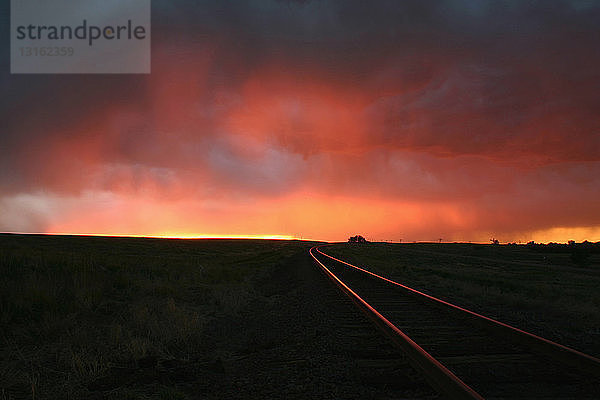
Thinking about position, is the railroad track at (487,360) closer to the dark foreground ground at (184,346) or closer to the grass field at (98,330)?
the dark foreground ground at (184,346)

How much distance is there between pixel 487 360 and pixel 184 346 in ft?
15.8

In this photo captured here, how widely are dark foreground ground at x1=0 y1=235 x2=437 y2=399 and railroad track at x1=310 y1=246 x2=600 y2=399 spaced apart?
0.33 metres

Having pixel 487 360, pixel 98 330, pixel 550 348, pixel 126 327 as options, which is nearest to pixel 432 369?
pixel 487 360

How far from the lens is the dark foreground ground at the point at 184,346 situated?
4434 mm

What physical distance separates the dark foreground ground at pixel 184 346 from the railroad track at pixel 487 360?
0.33 meters

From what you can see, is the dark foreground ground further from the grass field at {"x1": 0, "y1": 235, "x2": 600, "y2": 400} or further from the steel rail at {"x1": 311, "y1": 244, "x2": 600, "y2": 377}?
the steel rail at {"x1": 311, "y1": 244, "x2": 600, "y2": 377}

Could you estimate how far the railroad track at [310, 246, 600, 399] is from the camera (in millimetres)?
3742

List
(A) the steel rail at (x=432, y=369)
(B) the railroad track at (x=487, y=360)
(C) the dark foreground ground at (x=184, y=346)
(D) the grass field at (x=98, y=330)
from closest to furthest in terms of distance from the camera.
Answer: (A) the steel rail at (x=432, y=369) → (B) the railroad track at (x=487, y=360) → (C) the dark foreground ground at (x=184, y=346) → (D) the grass field at (x=98, y=330)

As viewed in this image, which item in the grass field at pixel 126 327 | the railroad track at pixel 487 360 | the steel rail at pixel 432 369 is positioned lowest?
the grass field at pixel 126 327

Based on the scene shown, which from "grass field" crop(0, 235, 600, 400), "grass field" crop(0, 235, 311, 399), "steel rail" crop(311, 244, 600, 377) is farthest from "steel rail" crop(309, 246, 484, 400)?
"grass field" crop(0, 235, 311, 399)

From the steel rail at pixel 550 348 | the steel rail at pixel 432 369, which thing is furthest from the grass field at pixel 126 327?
the steel rail at pixel 432 369

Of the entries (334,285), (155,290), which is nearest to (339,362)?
(334,285)

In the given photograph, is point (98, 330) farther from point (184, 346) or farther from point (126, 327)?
point (184, 346)

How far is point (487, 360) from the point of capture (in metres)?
4.72
